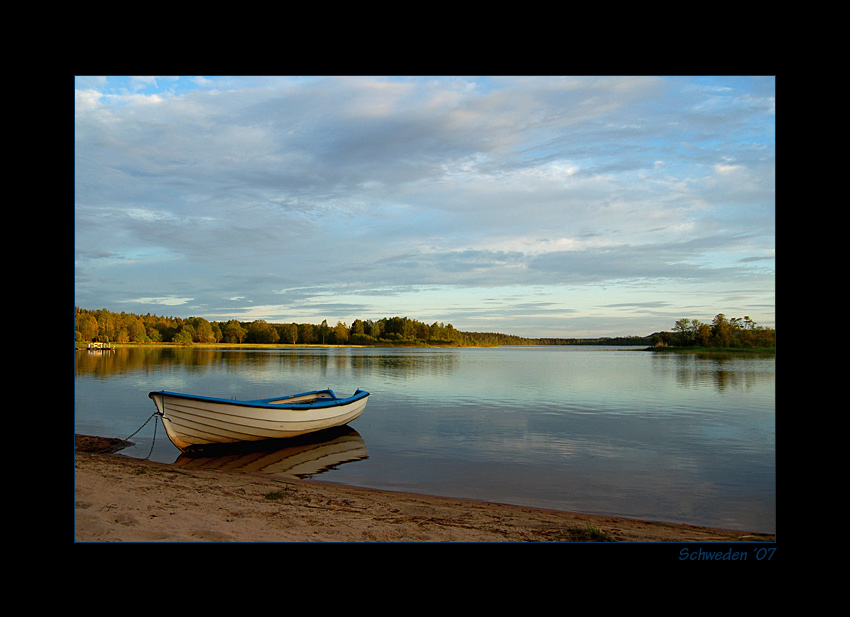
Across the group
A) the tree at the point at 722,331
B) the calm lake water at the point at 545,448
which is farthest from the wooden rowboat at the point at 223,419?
the tree at the point at 722,331

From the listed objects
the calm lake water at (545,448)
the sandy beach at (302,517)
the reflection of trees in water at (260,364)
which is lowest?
the reflection of trees in water at (260,364)

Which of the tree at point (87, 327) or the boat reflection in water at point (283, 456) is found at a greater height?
the tree at point (87, 327)

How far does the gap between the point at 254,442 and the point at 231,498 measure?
→ 18.5ft

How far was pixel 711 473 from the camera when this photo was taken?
1117 centimetres

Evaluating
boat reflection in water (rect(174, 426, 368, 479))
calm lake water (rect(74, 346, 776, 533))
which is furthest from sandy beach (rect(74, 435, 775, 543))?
boat reflection in water (rect(174, 426, 368, 479))

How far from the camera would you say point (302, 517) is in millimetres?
6602

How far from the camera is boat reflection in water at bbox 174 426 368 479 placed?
11.2 metres

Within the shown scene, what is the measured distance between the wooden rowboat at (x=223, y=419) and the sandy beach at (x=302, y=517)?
231 cm

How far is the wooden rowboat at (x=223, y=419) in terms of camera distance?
38.1ft

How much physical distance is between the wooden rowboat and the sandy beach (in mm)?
2306

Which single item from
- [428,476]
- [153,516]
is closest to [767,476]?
[428,476]

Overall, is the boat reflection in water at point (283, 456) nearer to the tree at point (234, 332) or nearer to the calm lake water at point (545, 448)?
the calm lake water at point (545, 448)

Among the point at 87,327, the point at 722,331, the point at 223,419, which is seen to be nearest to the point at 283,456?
the point at 223,419

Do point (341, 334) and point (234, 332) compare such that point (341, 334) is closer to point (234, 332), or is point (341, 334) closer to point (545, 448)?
point (234, 332)
